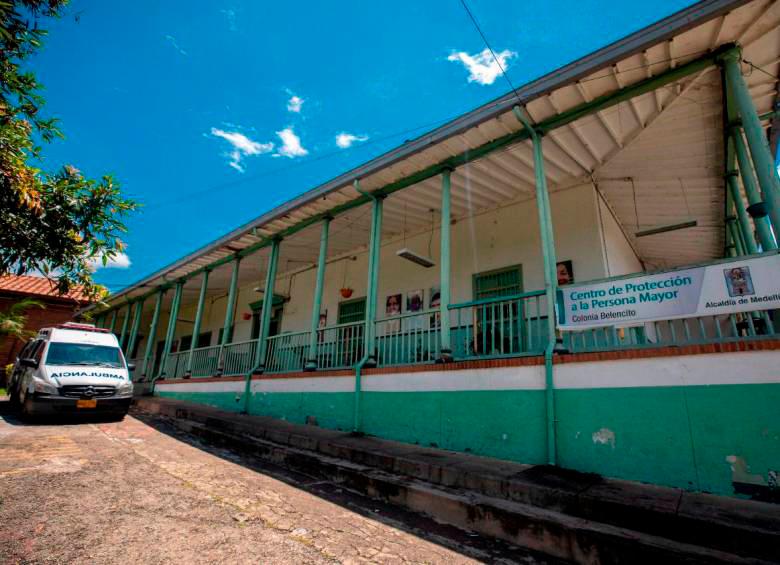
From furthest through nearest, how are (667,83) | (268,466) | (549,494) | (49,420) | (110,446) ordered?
(49,420)
(110,446)
(268,466)
(667,83)
(549,494)

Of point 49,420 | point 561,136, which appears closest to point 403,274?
point 561,136

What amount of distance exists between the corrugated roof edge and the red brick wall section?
1848cm

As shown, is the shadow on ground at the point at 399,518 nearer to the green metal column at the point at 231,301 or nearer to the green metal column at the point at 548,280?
the green metal column at the point at 548,280

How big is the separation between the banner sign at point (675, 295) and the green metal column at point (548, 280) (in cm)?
17

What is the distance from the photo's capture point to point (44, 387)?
7602 mm

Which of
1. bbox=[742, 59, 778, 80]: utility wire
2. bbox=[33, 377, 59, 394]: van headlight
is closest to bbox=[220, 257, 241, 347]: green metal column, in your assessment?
bbox=[33, 377, 59, 394]: van headlight

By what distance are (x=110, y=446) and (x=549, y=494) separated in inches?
245

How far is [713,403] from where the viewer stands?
3803mm

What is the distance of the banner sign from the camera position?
3801 millimetres

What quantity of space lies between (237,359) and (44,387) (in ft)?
13.1

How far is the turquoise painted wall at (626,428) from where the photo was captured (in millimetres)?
3615

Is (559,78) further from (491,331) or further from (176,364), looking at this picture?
(176,364)

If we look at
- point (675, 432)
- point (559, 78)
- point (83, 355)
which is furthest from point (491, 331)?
point (83, 355)

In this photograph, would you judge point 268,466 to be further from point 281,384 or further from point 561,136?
point 561,136
